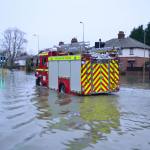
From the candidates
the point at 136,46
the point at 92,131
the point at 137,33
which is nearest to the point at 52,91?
the point at 92,131

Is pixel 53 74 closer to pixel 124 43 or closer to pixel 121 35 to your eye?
pixel 124 43

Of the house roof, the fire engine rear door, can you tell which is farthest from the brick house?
the fire engine rear door

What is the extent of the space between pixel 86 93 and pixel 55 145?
11.6 metres

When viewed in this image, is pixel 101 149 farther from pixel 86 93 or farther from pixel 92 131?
pixel 86 93

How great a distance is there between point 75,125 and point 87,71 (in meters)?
9.02

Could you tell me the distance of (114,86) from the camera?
69.6ft

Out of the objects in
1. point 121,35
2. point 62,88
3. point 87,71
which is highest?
point 121,35

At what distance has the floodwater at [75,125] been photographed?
8.91 m

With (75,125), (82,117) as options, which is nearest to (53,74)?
(82,117)

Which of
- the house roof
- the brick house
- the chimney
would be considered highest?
the chimney

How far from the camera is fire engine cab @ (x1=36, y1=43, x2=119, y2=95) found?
66.5 feet

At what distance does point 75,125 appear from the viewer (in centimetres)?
1144

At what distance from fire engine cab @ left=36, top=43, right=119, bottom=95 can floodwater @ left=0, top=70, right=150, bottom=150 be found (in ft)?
9.20

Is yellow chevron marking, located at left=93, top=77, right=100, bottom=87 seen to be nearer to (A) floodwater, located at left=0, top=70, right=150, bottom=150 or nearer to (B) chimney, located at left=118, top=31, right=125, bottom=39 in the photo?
(A) floodwater, located at left=0, top=70, right=150, bottom=150
